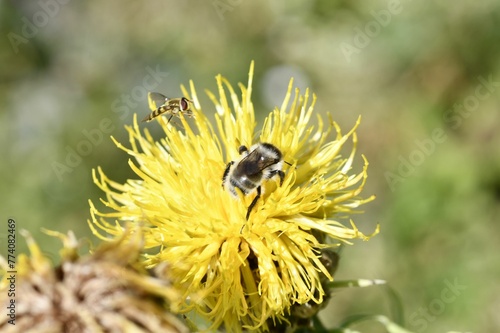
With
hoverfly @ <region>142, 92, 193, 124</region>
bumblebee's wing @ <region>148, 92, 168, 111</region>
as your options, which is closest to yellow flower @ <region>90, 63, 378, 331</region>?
hoverfly @ <region>142, 92, 193, 124</region>

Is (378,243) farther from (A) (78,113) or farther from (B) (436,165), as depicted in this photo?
(A) (78,113)

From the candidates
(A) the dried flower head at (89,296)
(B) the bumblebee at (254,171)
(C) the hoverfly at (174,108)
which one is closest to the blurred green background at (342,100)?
(B) the bumblebee at (254,171)

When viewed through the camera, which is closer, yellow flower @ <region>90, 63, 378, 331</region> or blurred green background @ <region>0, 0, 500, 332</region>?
yellow flower @ <region>90, 63, 378, 331</region>

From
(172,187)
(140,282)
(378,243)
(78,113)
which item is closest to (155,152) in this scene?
(172,187)

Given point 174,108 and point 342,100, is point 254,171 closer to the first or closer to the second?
point 174,108

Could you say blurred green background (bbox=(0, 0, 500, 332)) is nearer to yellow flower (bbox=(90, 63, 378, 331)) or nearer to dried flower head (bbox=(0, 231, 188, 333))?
yellow flower (bbox=(90, 63, 378, 331))

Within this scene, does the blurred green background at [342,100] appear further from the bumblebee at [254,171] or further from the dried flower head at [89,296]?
the dried flower head at [89,296]

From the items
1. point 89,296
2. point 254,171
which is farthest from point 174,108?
point 89,296
